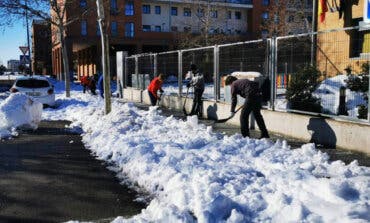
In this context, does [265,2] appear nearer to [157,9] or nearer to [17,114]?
[157,9]

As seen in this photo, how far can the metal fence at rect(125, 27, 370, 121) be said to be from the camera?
30.6 feet

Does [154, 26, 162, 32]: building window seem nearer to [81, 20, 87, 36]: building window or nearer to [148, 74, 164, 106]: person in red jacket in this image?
[81, 20, 87, 36]: building window

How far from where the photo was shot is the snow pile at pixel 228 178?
186 inches

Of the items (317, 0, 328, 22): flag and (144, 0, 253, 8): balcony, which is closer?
(317, 0, 328, 22): flag

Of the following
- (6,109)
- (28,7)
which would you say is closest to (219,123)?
(6,109)

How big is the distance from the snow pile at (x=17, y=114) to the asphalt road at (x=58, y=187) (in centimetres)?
220

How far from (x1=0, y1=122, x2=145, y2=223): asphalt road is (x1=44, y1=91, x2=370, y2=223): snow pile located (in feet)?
1.13

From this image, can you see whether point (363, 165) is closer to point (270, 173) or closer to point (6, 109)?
point (270, 173)

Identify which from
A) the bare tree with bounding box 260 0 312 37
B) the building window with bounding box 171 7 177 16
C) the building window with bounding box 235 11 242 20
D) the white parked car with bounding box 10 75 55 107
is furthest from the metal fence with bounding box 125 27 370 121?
the building window with bounding box 235 11 242 20

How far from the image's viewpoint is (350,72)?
9.61 m

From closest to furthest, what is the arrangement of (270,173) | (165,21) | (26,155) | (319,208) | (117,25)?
(319,208)
(270,173)
(26,155)
(117,25)
(165,21)

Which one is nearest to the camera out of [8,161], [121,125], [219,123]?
[8,161]

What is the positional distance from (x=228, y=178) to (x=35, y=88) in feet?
47.0

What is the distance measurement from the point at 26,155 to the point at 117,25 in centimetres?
Result: 4941
